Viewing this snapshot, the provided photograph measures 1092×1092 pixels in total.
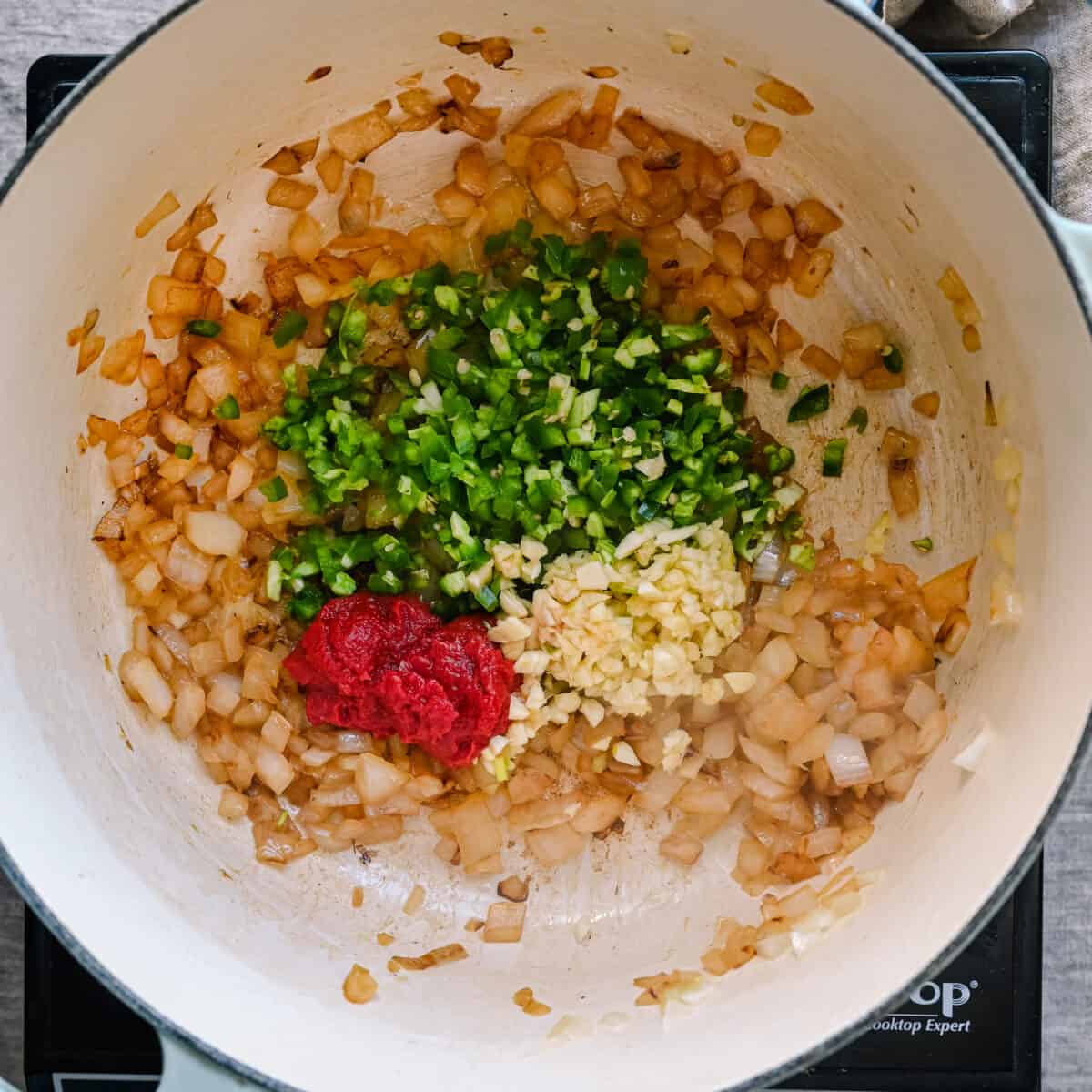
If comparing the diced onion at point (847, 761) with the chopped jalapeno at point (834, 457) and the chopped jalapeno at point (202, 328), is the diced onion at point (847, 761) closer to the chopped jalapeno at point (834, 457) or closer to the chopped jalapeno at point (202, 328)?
the chopped jalapeno at point (834, 457)

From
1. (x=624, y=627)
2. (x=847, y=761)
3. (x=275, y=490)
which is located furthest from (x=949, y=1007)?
(x=275, y=490)

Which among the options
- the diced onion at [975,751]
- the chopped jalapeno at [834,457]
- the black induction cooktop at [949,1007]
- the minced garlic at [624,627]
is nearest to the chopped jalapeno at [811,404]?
the chopped jalapeno at [834,457]

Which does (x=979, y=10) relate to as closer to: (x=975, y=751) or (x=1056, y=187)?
(x=1056, y=187)

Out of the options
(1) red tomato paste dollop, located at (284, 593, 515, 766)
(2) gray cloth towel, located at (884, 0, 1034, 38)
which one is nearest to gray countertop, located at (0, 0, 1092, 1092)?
(2) gray cloth towel, located at (884, 0, 1034, 38)

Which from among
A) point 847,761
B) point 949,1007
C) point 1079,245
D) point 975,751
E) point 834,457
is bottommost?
point 949,1007

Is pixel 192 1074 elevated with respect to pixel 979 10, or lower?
lower

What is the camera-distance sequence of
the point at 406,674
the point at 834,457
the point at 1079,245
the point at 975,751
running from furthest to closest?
the point at 834,457 → the point at 406,674 → the point at 975,751 → the point at 1079,245

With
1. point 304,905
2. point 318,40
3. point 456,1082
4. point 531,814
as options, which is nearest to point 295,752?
point 304,905
